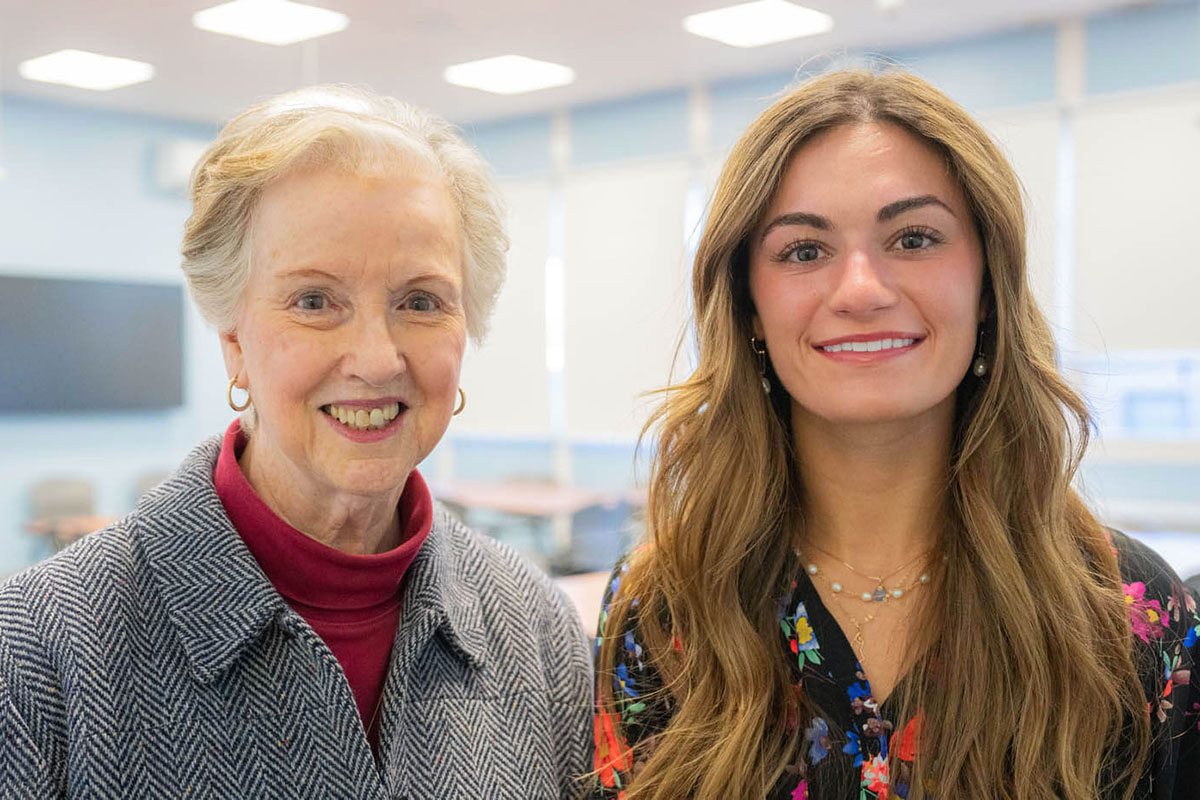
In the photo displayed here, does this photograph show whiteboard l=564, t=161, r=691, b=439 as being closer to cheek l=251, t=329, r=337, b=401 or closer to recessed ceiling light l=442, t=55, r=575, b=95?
recessed ceiling light l=442, t=55, r=575, b=95

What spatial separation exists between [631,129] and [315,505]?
703cm

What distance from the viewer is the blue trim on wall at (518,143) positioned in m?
8.71

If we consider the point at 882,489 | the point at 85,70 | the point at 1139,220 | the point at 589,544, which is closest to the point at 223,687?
the point at 882,489

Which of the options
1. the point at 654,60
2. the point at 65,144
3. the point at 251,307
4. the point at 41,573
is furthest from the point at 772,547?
the point at 654,60

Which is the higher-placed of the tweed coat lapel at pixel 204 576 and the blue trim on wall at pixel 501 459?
the tweed coat lapel at pixel 204 576

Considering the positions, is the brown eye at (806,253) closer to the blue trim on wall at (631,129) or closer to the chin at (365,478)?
the chin at (365,478)

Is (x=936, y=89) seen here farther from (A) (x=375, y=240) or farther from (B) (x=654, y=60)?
(B) (x=654, y=60)

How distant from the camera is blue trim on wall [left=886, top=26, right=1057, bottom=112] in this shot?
6469mm

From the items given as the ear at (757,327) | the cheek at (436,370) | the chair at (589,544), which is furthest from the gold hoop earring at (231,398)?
the chair at (589,544)

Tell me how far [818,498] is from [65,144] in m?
5.08

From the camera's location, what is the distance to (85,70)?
593cm

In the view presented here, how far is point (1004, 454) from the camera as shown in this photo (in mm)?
1613

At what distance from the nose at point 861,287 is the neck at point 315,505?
0.63 meters

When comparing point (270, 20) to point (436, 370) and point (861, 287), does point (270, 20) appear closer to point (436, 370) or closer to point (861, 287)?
point (436, 370)
